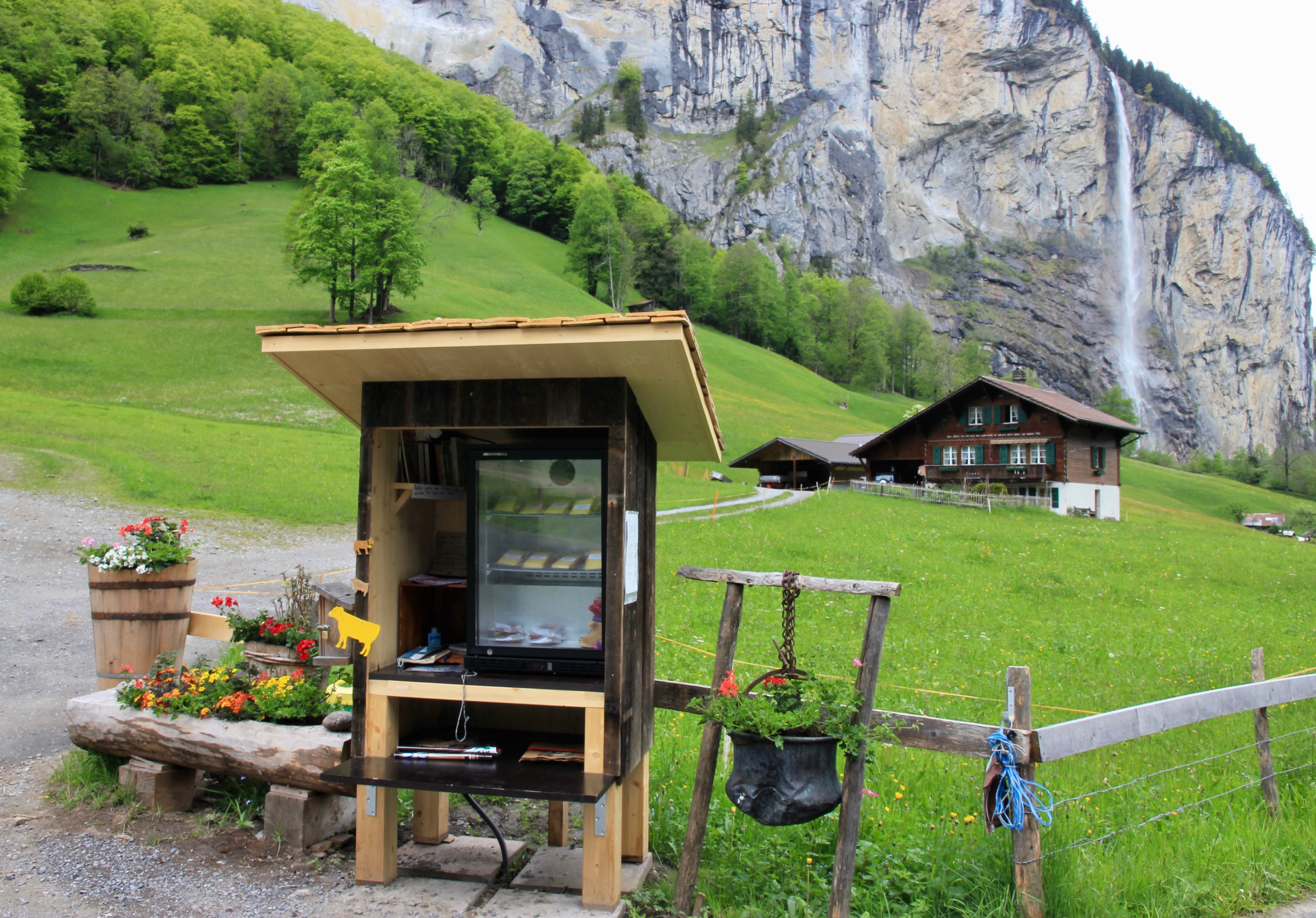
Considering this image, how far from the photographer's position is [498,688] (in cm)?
447

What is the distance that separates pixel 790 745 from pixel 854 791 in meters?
0.53

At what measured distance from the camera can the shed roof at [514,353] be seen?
13.7 feet

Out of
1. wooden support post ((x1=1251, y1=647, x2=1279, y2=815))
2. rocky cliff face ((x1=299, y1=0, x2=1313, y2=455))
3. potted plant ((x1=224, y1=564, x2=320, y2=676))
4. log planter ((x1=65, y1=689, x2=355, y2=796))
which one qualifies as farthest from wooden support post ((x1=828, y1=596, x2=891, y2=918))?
rocky cliff face ((x1=299, y1=0, x2=1313, y2=455))

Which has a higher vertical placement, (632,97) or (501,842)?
(632,97)

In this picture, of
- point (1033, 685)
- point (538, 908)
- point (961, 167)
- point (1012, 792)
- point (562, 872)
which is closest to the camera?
point (1012, 792)

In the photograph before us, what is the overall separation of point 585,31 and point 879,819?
192 m

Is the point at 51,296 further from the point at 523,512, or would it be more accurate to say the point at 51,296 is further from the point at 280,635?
the point at 523,512

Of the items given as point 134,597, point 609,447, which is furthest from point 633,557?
point 134,597

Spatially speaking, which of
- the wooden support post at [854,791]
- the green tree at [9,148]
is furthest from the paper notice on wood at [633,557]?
the green tree at [9,148]

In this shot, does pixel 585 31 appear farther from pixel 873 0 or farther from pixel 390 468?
pixel 390 468

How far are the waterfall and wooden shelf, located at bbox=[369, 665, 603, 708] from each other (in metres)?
147

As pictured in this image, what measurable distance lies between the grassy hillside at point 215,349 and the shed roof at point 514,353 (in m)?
17.2

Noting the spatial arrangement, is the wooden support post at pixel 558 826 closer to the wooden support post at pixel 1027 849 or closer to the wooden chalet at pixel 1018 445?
the wooden support post at pixel 1027 849

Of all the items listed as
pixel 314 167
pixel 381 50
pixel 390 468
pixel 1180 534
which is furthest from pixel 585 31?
pixel 390 468
